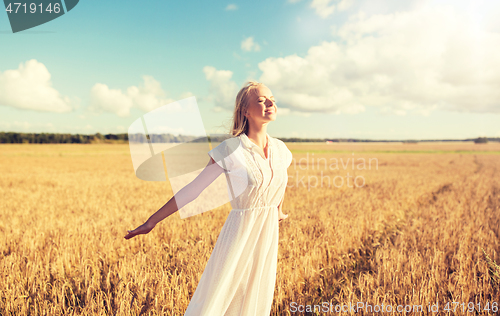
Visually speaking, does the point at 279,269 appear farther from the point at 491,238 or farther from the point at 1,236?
the point at 1,236

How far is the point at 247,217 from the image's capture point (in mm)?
1998

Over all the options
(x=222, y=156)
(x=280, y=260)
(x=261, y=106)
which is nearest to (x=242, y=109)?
(x=261, y=106)

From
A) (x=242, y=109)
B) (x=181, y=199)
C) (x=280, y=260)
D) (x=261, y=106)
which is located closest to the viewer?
(x=181, y=199)

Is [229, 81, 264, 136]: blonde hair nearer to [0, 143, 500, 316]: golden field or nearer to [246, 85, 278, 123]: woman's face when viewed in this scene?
[246, 85, 278, 123]: woman's face

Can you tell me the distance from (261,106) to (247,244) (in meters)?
0.98

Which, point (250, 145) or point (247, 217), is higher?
point (250, 145)

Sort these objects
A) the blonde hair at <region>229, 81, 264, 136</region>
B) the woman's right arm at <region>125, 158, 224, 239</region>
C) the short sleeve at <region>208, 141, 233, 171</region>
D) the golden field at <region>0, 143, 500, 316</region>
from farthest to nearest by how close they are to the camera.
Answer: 1. the golden field at <region>0, 143, 500, 316</region>
2. the blonde hair at <region>229, 81, 264, 136</region>
3. the short sleeve at <region>208, 141, 233, 171</region>
4. the woman's right arm at <region>125, 158, 224, 239</region>

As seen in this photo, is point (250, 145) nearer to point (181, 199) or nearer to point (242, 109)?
point (242, 109)

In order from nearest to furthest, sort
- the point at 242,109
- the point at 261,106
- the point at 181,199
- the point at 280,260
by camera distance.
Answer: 1. the point at 181,199
2. the point at 261,106
3. the point at 242,109
4. the point at 280,260

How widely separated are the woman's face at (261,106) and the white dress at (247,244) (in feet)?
0.57

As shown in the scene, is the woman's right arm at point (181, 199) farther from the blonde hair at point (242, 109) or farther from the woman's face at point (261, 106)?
the woman's face at point (261, 106)

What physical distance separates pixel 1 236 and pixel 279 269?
5.20 meters

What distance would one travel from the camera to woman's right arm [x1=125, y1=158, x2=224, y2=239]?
180 cm

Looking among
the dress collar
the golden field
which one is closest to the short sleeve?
the dress collar
